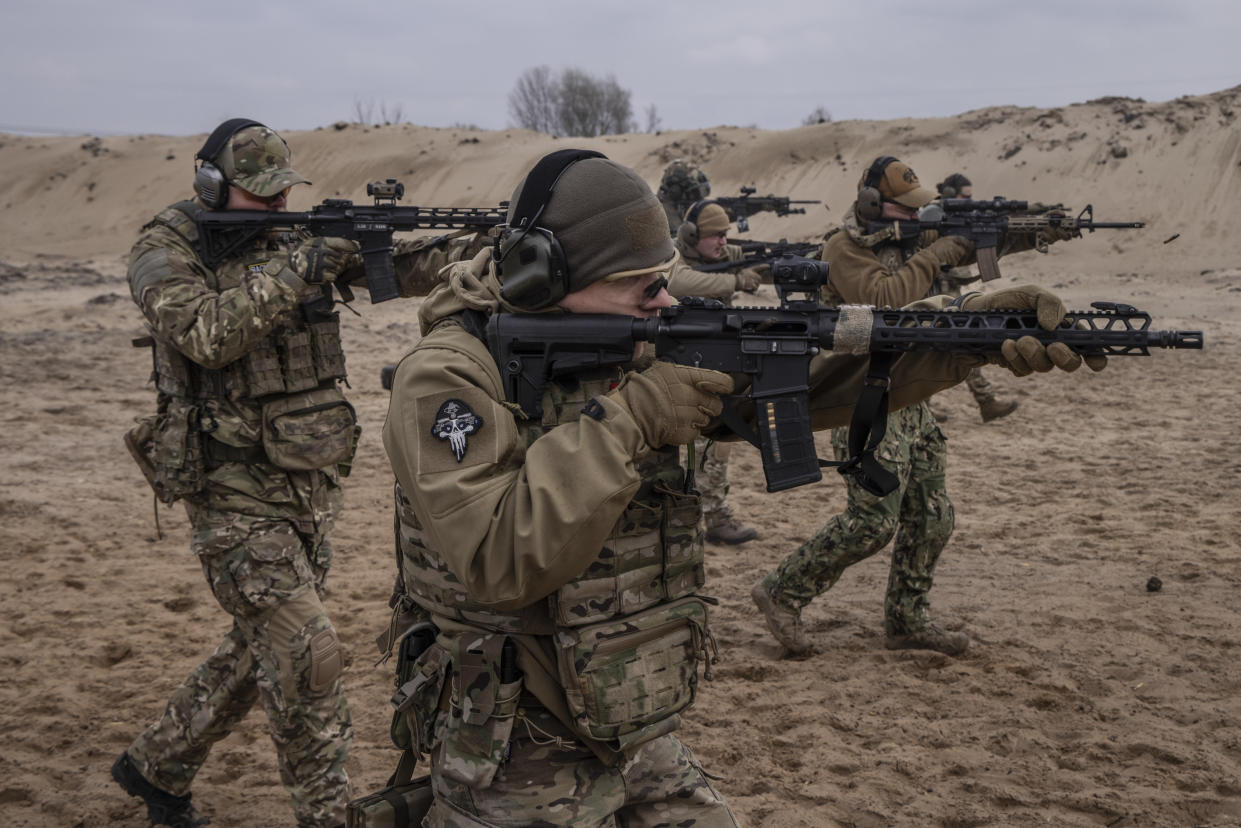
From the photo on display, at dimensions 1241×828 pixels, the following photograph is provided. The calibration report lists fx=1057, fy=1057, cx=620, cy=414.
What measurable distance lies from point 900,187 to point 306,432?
374 centimetres

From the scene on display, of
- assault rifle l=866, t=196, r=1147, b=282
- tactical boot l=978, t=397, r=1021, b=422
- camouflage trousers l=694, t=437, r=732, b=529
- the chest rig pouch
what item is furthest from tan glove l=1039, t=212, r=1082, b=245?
the chest rig pouch

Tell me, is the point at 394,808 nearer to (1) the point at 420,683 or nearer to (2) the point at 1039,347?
(1) the point at 420,683

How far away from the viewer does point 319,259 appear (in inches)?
170

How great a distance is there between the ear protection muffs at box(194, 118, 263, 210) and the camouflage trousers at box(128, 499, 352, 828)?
1279mm

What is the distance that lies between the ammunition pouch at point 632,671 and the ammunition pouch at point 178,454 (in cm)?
226

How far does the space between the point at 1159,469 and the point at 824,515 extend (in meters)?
2.87

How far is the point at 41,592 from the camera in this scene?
6656mm

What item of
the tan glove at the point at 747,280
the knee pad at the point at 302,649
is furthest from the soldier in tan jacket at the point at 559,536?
the tan glove at the point at 747,280

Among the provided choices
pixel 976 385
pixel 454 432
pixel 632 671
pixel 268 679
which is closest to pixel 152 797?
pixel 268 679

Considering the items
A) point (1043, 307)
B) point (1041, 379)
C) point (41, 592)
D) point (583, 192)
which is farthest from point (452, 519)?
point (1041, 379)

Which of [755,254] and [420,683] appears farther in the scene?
[755,254]

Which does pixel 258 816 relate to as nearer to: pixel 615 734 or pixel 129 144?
pixel 615 734

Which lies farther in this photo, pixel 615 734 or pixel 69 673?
pixel 69 673

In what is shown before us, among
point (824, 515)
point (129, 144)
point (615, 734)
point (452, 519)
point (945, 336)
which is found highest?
point (129, 144)
